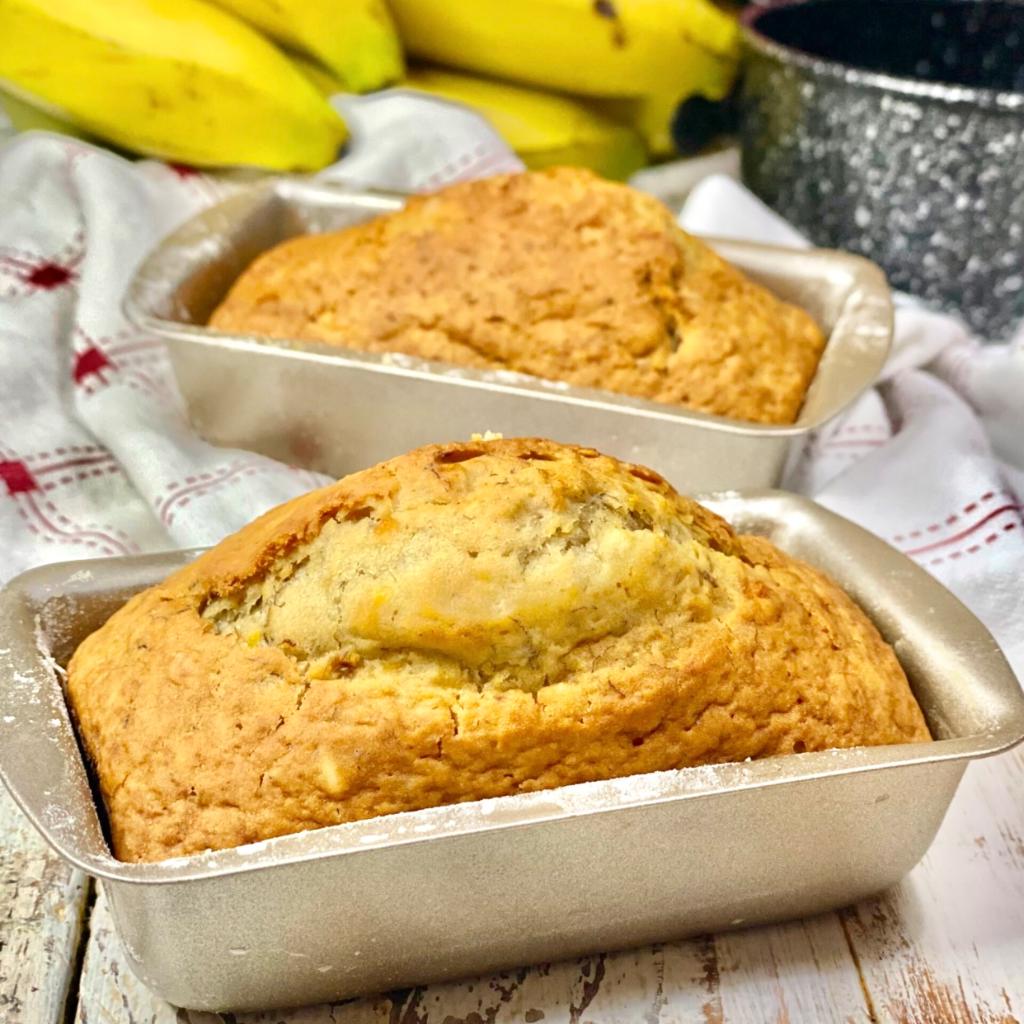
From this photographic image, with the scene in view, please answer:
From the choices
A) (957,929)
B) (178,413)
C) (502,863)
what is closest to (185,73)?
(178,413)

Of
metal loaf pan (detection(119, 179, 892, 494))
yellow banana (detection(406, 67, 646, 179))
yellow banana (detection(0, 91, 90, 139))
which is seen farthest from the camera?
yellow banana (detection(406, 67, 646, 179))

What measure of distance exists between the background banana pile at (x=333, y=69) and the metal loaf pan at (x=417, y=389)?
0.25 m

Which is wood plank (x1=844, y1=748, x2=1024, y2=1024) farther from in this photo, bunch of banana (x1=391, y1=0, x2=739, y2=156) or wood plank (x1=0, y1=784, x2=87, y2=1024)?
bunch of banana (x1=391, y1=0, x2=739, y2=156)

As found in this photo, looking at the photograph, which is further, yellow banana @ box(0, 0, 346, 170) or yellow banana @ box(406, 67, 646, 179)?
yellow banana @ box(406, 67, 646, 179)

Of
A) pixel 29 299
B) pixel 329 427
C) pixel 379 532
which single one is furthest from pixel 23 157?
pixel 379 532

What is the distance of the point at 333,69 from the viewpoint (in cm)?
234

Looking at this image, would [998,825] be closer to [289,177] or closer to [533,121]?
[289,177]

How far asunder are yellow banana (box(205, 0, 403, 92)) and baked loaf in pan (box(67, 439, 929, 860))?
4.56 ft

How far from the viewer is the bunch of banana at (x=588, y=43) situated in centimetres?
233

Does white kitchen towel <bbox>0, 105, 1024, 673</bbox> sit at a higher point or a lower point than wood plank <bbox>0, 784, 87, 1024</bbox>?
higher

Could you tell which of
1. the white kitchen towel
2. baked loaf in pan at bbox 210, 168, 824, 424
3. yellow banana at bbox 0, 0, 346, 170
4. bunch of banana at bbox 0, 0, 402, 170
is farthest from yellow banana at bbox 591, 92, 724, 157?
baked loaf in pan at bbox 210, 168, 824, 424

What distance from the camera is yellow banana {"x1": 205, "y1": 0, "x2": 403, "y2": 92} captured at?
2.19 metres

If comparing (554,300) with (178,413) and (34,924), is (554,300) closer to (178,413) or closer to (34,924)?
(178,413)

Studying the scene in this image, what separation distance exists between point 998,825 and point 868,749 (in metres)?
0.34
